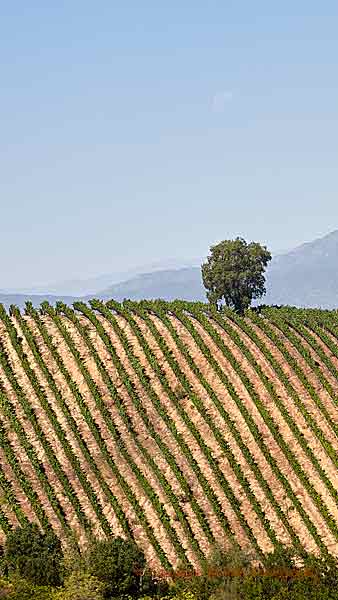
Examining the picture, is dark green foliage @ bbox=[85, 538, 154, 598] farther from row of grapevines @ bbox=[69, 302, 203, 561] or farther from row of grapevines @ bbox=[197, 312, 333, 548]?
row of grapevines @ bbox=[197, 312, 333, 548]

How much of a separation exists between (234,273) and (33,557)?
41459 millimetres

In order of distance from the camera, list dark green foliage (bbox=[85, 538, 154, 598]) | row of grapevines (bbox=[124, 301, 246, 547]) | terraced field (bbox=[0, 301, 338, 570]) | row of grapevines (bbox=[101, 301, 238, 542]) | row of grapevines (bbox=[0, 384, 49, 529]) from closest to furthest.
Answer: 1. dark green foliage (bbox=[85, 538, 154, 598])
2. row of grapevines (bbox=[0, 384, 49, 529])
3. terraced field (bbox=[0, 301, 338, 570])
4. row of grapevines (bbox=[124, 301, 246, 547])
5. row of grapevines (bbox=[101, 301, 238, 542])

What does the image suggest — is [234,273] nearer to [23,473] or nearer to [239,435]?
[239,435]

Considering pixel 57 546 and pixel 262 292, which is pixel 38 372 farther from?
pixel 262 292

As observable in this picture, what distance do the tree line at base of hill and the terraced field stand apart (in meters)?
6.84

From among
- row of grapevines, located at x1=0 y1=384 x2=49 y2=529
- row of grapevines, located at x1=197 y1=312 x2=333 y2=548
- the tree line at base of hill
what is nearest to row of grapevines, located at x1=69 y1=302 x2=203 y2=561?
row of grapevines, located at x1=0 y1=384 x2=49 y2=529

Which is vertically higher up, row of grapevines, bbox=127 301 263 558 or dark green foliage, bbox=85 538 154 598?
row of grapevines, bbox=127 301 263 558

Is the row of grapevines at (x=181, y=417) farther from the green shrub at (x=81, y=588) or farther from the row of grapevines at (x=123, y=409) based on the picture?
the green shrub at (x=81, y=588)

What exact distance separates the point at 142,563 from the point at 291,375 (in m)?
21.1

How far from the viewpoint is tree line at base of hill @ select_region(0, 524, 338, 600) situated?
27312 millimetres

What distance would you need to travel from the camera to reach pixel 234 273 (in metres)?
69.6

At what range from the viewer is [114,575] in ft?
96.1

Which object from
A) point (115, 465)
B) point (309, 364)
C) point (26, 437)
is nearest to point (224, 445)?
point (115, 465)

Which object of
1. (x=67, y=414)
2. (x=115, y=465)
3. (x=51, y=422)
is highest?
(x=67, y=414)
